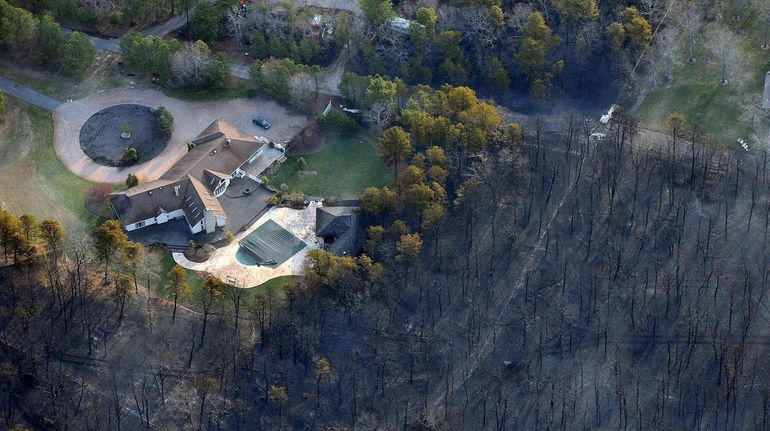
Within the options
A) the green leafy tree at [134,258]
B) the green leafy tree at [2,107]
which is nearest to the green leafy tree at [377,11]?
the green leafy tree at [2,107]

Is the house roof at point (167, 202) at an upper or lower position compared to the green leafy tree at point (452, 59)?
lower

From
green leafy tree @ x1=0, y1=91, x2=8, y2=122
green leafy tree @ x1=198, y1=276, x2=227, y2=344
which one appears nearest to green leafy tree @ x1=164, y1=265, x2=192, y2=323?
green leafy tree @ x1=198, y1=276, x2=227, y2=344

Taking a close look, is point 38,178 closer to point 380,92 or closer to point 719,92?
point 380,92

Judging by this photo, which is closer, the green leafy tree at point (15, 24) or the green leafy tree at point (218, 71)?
the green leafy tree at point (218, 71)

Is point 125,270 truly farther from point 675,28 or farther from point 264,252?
point 675,28

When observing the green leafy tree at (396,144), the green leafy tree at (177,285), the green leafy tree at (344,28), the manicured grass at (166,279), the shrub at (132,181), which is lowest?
the manicured grass at (166,279)

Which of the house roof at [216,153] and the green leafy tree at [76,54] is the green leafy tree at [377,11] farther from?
the green leafy tree at [76,54]

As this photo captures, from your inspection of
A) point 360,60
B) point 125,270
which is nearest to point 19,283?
point 125,270
